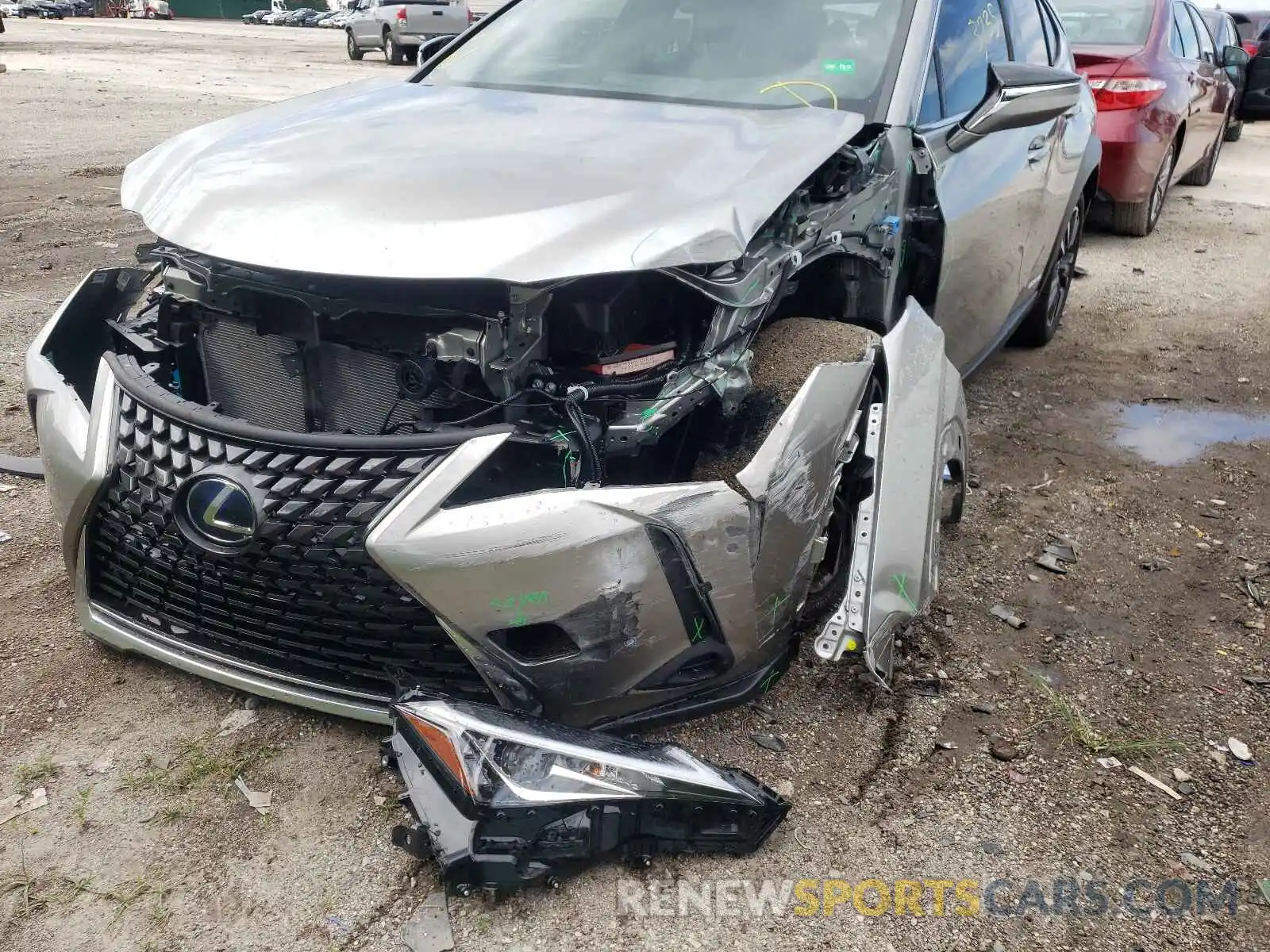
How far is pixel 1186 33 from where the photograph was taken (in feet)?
25.0

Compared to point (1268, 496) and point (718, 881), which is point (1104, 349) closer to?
point (1268, 496)

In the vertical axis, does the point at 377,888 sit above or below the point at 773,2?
below

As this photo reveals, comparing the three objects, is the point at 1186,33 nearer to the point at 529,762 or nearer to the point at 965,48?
the point at 965,48

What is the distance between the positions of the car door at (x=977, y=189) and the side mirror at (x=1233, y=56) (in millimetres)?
5524

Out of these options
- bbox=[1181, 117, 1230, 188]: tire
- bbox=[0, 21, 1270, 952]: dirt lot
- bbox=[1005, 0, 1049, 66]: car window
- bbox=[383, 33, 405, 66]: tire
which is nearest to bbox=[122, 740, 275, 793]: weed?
bbox=[0, 21, 1270, 952]: dirt lot

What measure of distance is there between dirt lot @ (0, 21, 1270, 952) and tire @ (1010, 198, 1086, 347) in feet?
2.95

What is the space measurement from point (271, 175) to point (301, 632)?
1.01 m

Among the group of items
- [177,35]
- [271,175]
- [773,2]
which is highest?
[773,2]

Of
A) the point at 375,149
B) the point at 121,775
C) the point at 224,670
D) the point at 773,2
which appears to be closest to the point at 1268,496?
the point at 773,2

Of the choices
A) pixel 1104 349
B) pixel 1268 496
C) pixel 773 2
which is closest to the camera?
pixel 773 2

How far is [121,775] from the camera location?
2.20 m

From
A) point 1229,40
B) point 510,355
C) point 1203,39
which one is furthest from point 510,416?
point 1229,40

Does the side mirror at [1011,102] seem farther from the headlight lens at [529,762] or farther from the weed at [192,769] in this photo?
the weed at [192,769]

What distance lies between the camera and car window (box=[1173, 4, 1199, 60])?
289 inches
